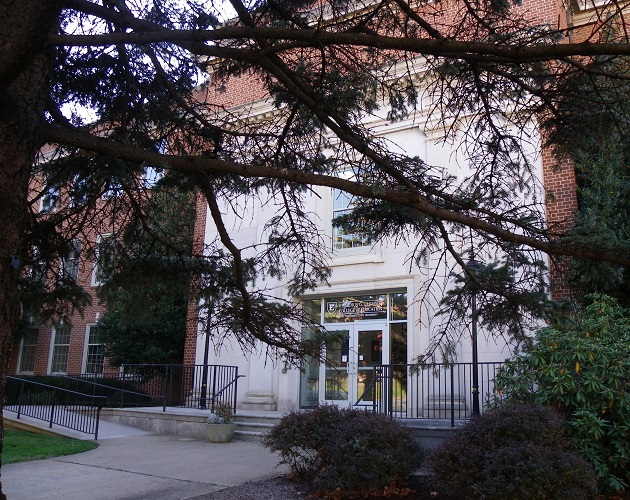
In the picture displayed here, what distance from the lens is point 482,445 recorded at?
6.72 m

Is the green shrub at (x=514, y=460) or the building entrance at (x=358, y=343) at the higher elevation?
the building entrance at (x=358, y=343)

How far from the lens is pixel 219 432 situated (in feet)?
41.1

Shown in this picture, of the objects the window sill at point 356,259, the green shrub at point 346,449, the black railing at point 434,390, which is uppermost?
the window sill at point 356,259

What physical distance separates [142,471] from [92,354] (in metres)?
14.8

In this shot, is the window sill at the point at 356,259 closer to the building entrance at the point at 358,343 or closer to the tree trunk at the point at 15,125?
the building entrance at the point at 358,343

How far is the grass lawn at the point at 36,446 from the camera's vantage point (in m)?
10.5

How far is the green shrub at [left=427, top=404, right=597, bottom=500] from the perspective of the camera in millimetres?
6066

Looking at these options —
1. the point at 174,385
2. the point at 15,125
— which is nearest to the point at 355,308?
the point at 174,385

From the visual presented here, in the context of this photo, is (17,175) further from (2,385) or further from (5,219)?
(2,385)

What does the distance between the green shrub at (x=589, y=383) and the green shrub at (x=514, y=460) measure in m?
0.43

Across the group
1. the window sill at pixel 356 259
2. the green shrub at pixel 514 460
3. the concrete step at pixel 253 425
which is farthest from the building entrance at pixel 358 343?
the green shrub at pixel 514 460

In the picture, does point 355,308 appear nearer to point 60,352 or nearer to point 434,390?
point 434,390

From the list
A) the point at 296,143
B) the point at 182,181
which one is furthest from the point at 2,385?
the point at 296,143

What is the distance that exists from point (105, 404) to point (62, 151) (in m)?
12.0
